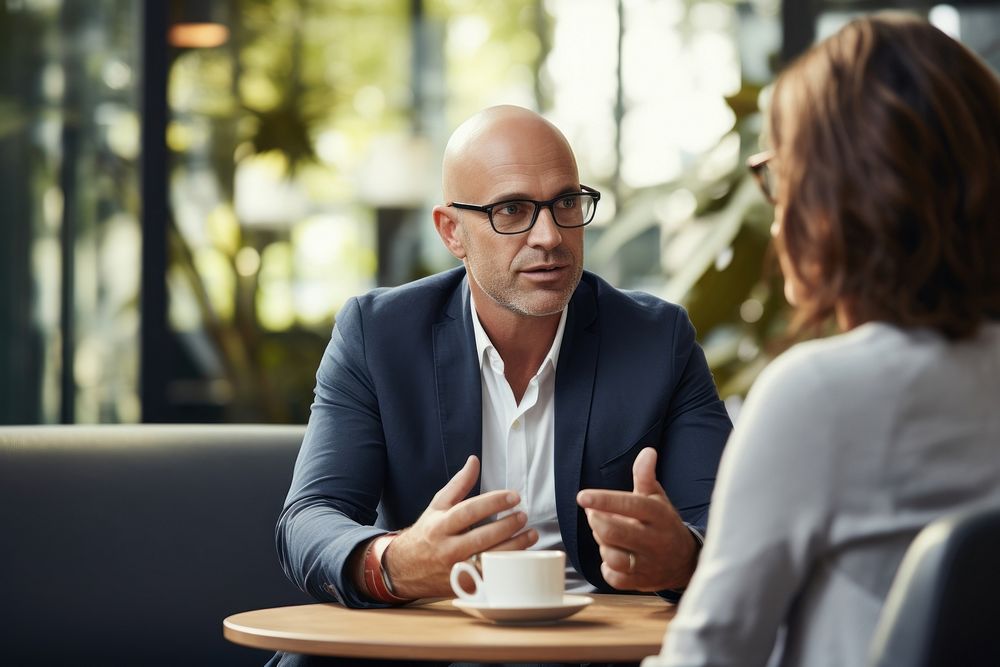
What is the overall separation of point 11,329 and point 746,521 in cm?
421

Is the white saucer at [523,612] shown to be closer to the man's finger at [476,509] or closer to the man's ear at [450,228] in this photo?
the man's finger at [476,509]

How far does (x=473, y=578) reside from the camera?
1.67 m

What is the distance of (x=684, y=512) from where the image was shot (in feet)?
7.13

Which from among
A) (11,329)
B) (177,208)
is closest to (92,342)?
(11,329)

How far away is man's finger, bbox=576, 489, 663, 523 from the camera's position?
1.58 metres

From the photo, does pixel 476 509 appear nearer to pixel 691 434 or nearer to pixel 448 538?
pixel 448 538

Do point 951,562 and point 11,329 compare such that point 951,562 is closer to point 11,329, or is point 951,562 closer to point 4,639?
point 4,639

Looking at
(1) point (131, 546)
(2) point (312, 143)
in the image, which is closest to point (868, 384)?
(1) point (131, 546)

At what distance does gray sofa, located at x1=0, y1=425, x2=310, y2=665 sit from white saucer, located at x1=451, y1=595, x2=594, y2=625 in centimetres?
131

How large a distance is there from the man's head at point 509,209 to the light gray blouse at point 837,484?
1115mm

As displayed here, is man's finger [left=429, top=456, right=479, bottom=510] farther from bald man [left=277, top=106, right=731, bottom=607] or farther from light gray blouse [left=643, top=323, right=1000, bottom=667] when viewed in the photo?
light gray blouse [left=643, top=323, right=1000, bottom=667]

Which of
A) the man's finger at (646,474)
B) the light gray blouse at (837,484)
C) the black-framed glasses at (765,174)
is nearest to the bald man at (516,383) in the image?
the man's finger at (646,474)

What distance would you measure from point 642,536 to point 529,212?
80 centimetres

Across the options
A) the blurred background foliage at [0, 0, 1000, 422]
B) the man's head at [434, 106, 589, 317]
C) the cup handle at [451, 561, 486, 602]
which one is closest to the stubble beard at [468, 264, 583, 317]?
the man's head at [434, 106, 589, 317]
